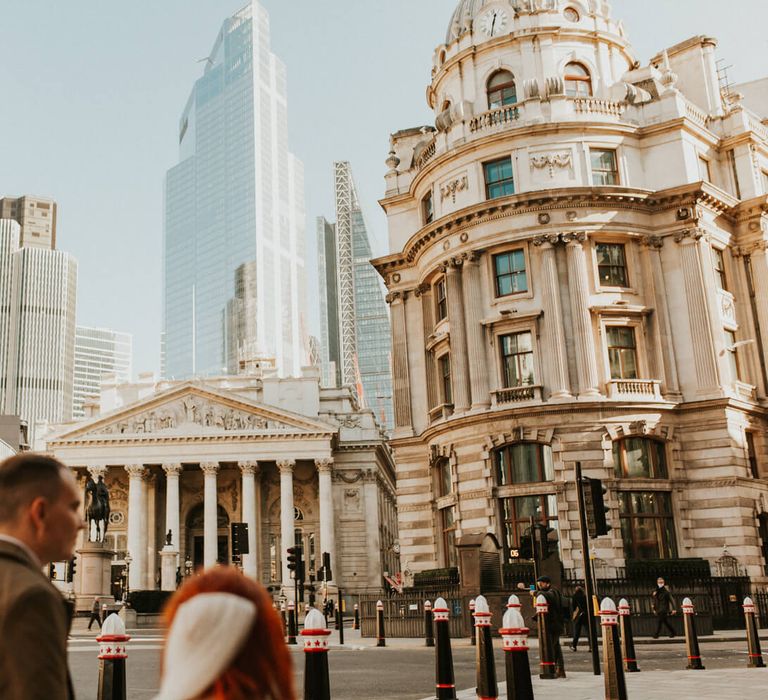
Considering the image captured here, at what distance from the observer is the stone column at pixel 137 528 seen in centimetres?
6957

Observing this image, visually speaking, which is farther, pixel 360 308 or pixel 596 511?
pixel 360 308

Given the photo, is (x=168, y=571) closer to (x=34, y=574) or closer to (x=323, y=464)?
(x=323, y=464)

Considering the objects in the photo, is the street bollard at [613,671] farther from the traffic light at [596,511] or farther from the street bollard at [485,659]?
the traffic light at [596,511]

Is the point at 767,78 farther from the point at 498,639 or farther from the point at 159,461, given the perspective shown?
the point at 159,461

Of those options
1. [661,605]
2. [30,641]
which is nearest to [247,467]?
[661,605]

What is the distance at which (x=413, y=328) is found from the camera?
1742 inches

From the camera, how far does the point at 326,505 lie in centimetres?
7188

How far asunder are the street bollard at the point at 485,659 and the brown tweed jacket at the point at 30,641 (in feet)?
29.3

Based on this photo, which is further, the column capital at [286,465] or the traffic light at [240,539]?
the column capital at [286,465]

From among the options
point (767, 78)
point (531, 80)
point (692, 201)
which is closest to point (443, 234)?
point (531, 80)

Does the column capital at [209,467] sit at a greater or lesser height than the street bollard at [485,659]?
greater

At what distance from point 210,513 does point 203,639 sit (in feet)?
229

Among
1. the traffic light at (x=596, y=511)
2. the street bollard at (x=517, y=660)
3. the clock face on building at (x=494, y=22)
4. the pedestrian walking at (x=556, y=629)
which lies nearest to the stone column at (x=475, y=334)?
the clock face on building at (x=494, y=22)

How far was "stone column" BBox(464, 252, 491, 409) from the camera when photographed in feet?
126
